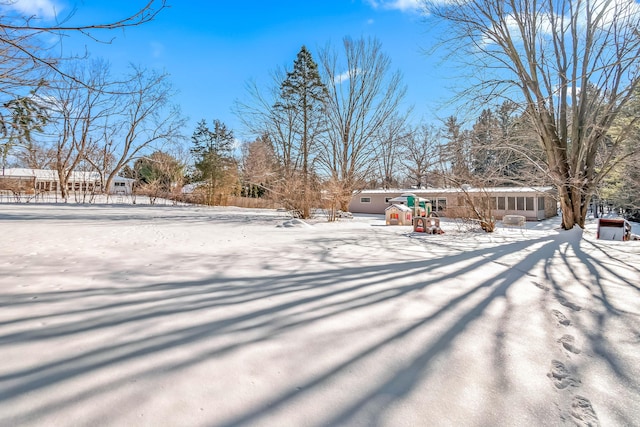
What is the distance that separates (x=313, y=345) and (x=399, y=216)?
37.9 feet

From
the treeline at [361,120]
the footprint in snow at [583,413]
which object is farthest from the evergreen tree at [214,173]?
the footprint in snow at [583,413]

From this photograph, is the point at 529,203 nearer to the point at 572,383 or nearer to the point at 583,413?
the point at 572,383

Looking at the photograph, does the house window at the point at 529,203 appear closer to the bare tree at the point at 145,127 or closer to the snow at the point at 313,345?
the snow at the point at 313,345

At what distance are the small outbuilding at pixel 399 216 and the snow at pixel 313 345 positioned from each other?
8.93 metres

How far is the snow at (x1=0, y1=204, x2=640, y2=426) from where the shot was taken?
1.28 metres

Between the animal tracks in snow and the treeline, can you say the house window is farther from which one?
the animal tracks in snow

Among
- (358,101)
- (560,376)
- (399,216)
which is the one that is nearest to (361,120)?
(358,101)

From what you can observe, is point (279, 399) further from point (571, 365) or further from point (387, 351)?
point (571, 365)

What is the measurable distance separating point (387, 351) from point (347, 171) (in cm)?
1748

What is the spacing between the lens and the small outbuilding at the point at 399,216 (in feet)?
41.9

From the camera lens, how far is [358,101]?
19.6m

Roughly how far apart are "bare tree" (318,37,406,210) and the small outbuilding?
19.0 ft

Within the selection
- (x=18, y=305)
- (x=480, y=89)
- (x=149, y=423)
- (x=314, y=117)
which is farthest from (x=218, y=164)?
(x=149, y=423)

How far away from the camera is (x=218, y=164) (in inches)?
928
